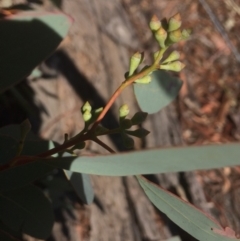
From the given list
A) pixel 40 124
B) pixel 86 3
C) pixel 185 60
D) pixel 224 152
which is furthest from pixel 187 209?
pixel 185 60

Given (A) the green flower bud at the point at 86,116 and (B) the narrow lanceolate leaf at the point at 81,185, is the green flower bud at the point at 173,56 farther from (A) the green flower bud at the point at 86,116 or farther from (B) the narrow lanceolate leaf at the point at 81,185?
(B) the narrow lanceolate leaf at the point at 81,185

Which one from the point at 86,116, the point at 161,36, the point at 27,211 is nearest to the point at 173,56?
the point at 161,36

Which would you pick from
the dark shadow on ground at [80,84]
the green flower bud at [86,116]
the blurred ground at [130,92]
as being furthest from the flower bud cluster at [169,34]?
the dark shadow on ground at [80,84]

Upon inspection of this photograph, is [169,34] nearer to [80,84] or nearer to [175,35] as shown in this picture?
[175,35]

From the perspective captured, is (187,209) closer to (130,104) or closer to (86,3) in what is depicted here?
(130,104)

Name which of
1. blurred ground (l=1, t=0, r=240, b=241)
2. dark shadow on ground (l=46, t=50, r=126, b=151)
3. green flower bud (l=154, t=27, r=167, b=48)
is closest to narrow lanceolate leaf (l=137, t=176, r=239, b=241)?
green flower bud (l=154, t=27, r=167, b=48)

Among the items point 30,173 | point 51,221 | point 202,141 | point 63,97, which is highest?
point 30,173
